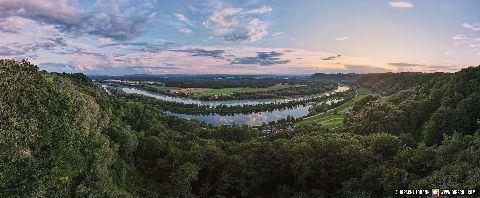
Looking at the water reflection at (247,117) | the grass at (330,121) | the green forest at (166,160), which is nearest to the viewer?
the green forest at (166,160)

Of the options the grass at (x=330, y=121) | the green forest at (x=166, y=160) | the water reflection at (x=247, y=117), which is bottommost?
the water reflection at (x=247, y=117)

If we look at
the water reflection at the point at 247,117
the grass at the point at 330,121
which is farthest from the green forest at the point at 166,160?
the water reflection at the point at 247,117

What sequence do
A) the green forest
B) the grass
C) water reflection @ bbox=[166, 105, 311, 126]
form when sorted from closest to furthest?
the green forest, the grass, water reflection @ bbox=[166, 105, 311, 126]

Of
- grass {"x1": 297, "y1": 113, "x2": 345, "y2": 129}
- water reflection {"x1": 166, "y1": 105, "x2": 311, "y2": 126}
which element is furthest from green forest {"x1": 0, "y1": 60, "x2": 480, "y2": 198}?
water reflection {"x1": 166, "y1": 105, "x2": 311, "y2": 126}

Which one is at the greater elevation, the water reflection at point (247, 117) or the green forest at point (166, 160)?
the green forest at point (166, 160)

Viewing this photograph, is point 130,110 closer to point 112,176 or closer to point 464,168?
point 112,176

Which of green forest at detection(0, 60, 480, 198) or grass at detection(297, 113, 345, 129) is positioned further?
grass at detection(297, 113, 345, 129)

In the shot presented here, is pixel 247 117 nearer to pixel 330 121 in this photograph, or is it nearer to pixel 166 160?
pixel 330 121

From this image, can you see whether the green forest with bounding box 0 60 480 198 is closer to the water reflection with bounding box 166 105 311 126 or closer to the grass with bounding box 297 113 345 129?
the grass with bounding box 297 113 345 129

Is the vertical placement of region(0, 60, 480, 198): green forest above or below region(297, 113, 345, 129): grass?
above

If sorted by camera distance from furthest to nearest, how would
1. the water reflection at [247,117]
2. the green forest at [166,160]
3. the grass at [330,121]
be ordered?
the water reflection at [247,117], the grass at [330,121], the green forest at [166,160]

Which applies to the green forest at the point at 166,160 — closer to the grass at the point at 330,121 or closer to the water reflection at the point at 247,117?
the grass at the point at 330,121
